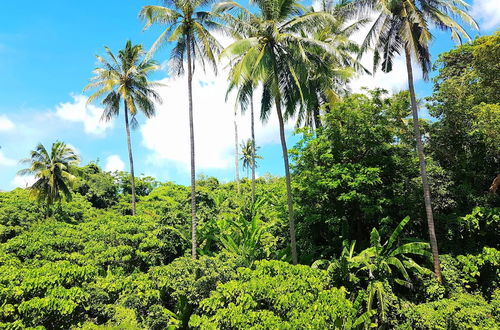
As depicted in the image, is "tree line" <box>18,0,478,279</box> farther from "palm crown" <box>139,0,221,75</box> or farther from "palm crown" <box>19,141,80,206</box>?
"palm crown" <box>19,141,80,206</box>

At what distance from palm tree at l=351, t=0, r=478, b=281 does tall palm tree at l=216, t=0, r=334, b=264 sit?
236 centimetres

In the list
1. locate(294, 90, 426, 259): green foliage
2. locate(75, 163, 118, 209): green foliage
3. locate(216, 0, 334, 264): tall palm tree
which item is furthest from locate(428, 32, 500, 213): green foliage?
locate(75, 163, 118, 209): green foliage

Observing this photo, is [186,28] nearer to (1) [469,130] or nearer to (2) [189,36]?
(2) [189,36]

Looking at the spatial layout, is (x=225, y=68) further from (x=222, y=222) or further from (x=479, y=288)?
(x=479, y=288)

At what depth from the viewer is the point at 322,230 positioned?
60.6 ft

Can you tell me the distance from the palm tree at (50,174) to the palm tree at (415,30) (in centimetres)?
2365

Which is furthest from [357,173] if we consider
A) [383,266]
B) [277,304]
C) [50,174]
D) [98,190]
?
[98,190]

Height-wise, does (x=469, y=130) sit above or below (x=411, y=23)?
below

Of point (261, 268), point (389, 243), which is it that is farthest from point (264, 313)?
point (389, 243)

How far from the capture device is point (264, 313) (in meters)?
9.88

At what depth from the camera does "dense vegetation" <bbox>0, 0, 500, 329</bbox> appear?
11.5 m

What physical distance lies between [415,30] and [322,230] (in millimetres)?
10585

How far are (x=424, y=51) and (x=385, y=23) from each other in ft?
6.85

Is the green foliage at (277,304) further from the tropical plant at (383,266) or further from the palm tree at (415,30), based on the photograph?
the palm tree at (415,30)
